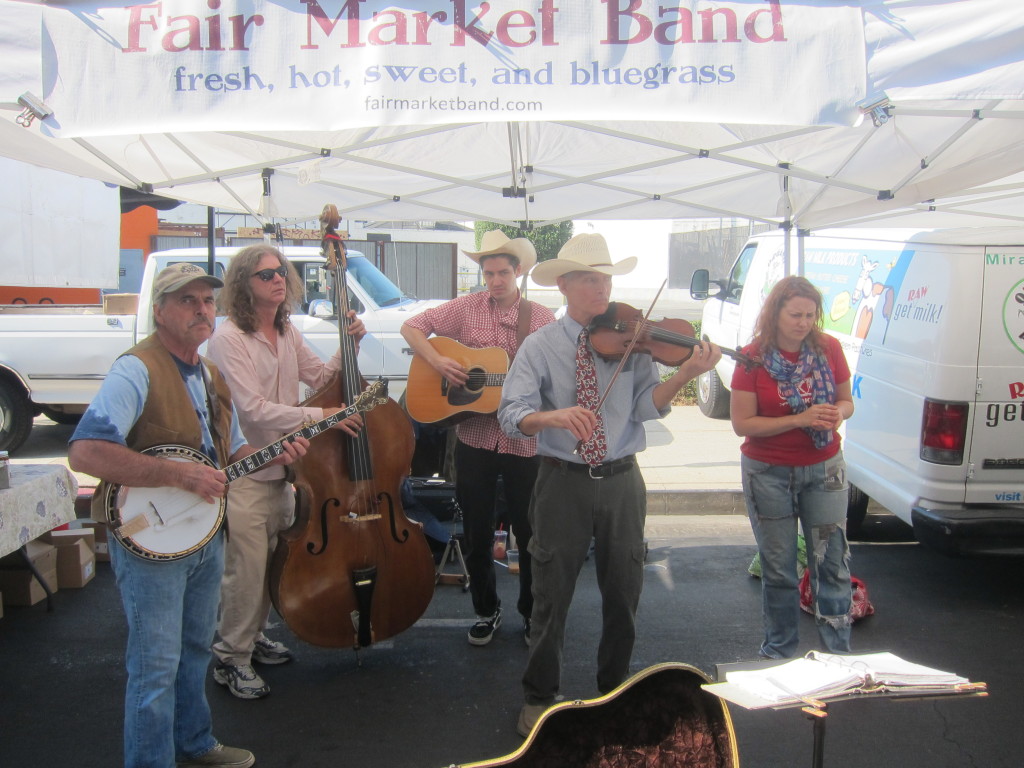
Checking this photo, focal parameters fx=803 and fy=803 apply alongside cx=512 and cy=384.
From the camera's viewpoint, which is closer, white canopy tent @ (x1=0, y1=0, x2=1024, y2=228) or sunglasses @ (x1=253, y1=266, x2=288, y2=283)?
white canopy tent @ (x1=0, y1=0, x2=1024, y2=228)

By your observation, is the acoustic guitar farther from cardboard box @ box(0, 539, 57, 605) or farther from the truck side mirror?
the truck side mirror

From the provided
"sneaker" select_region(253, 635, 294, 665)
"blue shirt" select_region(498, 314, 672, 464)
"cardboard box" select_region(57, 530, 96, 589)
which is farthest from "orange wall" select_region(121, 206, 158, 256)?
"blue shirt" select_region(498, 314, 672, 464)

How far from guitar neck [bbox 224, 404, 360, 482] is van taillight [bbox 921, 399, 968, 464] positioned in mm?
3045

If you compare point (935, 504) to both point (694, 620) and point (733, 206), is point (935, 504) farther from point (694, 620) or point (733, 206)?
point (733, 206)

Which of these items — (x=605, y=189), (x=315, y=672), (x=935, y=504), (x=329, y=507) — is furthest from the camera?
(x=605, y=189)

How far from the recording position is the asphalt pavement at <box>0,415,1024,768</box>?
3.13 meters

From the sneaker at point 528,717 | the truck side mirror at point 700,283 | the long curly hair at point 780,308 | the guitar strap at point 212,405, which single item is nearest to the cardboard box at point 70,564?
the guitar strap at point 212,405

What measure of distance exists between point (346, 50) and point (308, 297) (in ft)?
18.9

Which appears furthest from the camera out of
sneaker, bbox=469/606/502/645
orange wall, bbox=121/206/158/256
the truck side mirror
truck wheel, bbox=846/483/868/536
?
orange wall, bbox=121/206/158/256

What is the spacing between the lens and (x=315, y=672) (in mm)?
3717

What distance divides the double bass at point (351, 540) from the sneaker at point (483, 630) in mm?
540

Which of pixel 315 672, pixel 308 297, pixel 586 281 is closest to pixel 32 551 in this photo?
pixel 315 672

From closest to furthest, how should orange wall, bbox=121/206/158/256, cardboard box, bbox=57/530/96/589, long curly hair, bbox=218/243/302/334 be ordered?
1. long curly hair, bbox=218/243/302/334
2. cardboard box, bbox=57/530/96/589
3. orange wall, bbox=121/206/158/256

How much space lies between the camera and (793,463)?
3.41m
